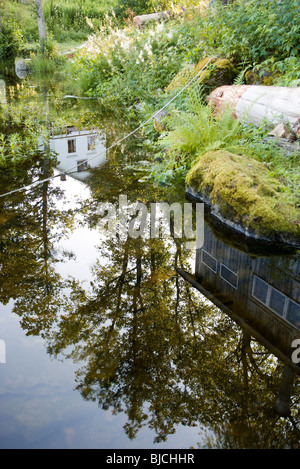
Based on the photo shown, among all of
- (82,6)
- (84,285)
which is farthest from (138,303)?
(82,6)

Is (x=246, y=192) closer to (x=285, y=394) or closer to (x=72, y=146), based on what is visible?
(x=285, y=394)

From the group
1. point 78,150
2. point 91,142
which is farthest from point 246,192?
point 91,142

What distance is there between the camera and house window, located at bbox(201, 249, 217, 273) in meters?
3.92

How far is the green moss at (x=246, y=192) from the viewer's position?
433 centimetres

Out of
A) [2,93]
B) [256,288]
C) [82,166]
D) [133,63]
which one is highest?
[133,63]

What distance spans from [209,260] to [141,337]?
139cm

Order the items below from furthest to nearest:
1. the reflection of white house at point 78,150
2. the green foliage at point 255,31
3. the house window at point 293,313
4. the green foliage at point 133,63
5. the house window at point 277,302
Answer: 1. the green foliage at point 133,63
2. the green foliage at point 255,31
3. the reflection of white house at point 78,150
4. the house window at point 277,302
5. the house window at point 293,313

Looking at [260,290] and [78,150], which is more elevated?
[78,150]

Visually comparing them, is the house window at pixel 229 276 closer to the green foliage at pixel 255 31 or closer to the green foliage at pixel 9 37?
the green foliage at pixel 255 31

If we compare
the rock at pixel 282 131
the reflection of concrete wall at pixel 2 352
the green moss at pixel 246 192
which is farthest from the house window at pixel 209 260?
the rock at pixel 282 131

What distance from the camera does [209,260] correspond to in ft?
13.2

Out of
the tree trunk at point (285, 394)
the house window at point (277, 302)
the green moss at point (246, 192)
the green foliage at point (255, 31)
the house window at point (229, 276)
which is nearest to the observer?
the tree trunk at point (285, 394)

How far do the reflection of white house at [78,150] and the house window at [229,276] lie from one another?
3405 mm

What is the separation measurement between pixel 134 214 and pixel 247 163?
1.66 m
